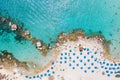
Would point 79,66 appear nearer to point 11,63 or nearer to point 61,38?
point 61,38

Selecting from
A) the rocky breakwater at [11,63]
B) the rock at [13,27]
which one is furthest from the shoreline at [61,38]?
the rocky breakwater at [11,63]

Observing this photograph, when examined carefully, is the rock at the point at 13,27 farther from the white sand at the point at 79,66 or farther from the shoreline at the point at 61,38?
the white sand at the point at 79,66

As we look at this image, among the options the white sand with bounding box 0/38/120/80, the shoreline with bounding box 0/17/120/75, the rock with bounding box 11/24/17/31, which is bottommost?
the white sand with bounding box 0/38/120/80

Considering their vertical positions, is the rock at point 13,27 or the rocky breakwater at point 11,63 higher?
the rock at point 13,27

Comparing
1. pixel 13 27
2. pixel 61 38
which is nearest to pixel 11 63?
pixel 13 27

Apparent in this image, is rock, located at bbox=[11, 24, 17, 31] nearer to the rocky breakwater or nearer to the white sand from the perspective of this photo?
the rocky breakwater

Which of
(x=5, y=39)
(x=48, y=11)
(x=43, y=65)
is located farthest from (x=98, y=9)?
(x=5, y=39)

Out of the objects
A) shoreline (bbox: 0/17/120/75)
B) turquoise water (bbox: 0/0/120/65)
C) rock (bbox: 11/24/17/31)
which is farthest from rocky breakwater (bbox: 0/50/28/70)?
rock (bbox: 11/24/17/31)

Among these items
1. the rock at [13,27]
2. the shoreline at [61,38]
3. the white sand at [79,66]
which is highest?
the rock at [13,27]

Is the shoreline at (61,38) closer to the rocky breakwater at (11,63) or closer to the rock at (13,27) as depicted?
the rock at (13,27)

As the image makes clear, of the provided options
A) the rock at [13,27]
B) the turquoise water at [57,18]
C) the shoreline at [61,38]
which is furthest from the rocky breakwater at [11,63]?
the rock at [13,27]
